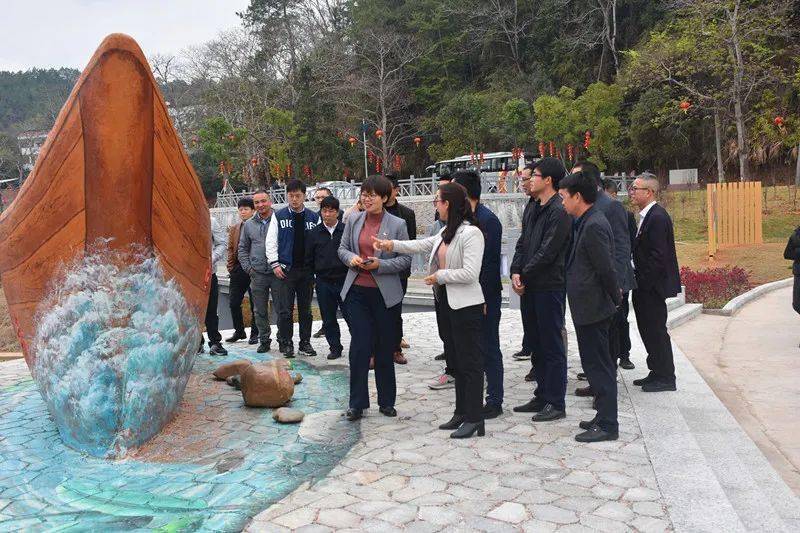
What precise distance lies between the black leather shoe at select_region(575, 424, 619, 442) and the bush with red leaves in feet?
23.2

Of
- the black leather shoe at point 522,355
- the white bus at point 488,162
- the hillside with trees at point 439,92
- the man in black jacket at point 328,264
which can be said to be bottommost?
the black leather shoe at point 522,355

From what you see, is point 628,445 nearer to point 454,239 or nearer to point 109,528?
point 454,239

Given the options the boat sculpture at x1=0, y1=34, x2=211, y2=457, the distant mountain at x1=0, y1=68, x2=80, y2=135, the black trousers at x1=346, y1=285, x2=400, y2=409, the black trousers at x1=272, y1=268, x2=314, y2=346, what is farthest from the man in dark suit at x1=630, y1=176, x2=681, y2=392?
the distant mountain at x1=0, y1=68, x2=80, y2=135

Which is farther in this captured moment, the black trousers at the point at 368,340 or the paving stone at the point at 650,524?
the black trousers at the point at 368,340

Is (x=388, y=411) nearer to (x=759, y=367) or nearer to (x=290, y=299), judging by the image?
(x=290, y=299)

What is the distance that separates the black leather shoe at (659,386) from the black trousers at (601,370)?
1.31m

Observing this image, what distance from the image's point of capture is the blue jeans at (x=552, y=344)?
5.00 m

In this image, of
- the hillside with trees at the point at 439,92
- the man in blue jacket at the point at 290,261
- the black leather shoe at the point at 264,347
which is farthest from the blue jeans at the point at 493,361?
the hillside with trees at the point at 439,92

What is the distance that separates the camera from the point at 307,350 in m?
7.47

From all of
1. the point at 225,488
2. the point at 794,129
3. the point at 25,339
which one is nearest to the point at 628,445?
the point at 225,488

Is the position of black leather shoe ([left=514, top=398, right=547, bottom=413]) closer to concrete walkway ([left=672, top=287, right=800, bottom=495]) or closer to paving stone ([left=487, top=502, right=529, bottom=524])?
concrete walkway ([left=672, top=287, right=800, bottom=495])

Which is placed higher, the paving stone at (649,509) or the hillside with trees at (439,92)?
the hillside with trees at (439,92)

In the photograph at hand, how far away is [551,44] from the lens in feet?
129

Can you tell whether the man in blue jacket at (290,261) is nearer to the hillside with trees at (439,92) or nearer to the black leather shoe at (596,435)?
the black leather shoe at (596,435)
